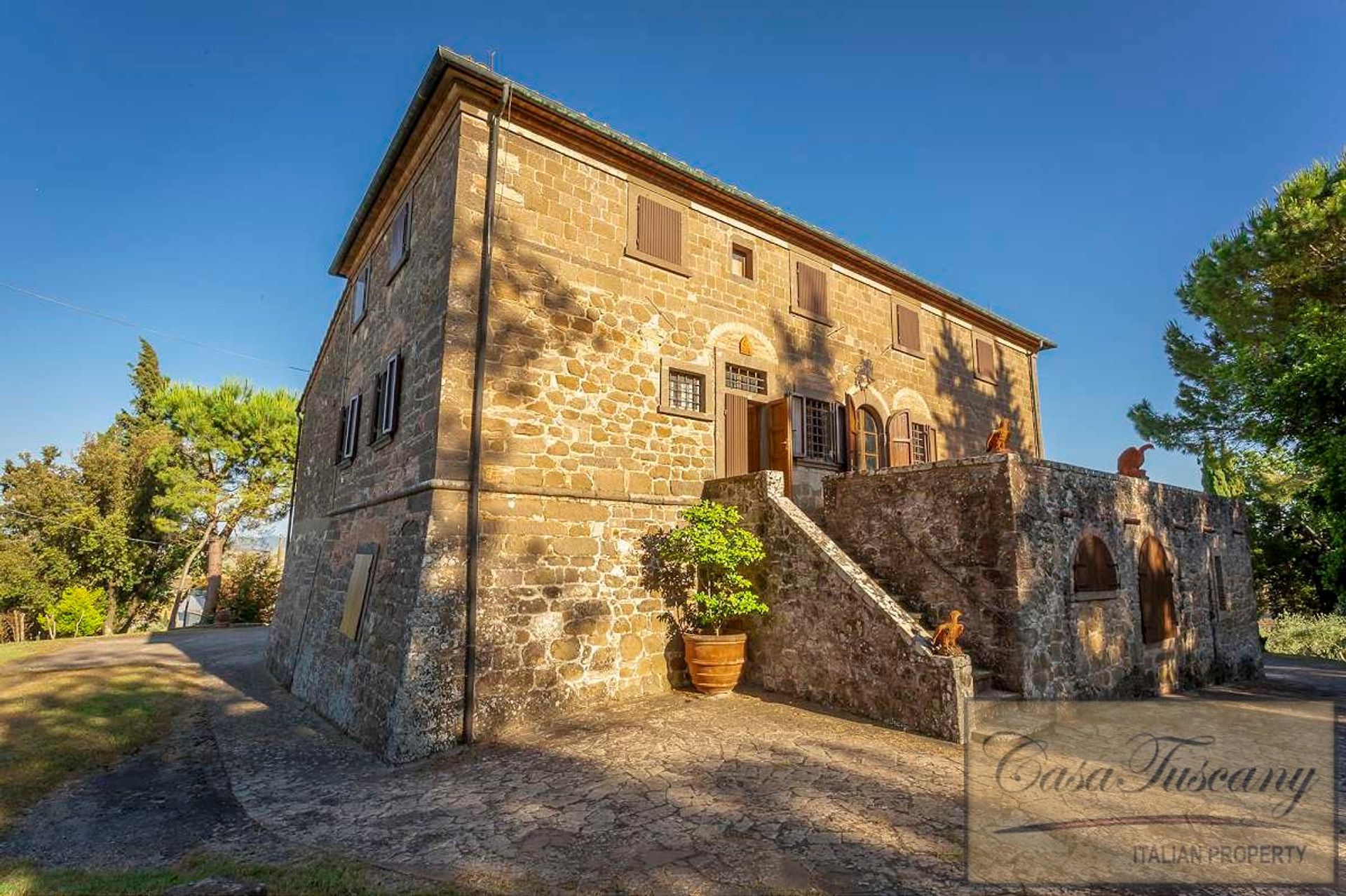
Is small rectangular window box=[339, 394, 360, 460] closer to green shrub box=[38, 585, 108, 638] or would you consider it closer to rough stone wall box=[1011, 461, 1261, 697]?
rough stone wall box=[1011, 461, 1261, 697]

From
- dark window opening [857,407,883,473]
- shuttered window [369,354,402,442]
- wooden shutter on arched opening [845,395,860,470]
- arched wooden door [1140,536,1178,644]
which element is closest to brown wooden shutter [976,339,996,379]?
dark window opening [857,407,883,473]

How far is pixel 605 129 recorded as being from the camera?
9.21 m

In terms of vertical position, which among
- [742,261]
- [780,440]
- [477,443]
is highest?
[742,261]

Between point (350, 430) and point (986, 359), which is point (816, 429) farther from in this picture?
point (350, 430)

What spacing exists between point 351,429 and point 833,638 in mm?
9491

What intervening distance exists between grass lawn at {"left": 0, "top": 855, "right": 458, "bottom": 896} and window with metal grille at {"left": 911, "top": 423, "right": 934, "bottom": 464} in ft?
40.9

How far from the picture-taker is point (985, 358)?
16.1m

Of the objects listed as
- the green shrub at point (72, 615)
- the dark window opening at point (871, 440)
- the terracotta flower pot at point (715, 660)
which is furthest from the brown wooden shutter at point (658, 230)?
the green shrub at point (72, 615)

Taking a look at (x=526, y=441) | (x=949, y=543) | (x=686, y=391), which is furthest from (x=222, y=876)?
(x=686, y=391)

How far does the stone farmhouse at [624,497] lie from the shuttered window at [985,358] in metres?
5.86

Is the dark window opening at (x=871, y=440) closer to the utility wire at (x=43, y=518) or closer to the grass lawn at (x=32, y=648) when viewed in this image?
the grass lawn at (x=32, y=648)

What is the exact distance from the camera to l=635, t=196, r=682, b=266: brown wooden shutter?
9.79m

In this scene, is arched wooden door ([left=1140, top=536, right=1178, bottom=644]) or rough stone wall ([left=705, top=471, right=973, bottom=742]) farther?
arched wooden door ([left=1140, top=536, right=1178, bottom=644])

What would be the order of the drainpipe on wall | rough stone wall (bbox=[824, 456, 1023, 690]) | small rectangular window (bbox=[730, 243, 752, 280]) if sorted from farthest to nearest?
small rectangular window (bbox=[730, 243, 752, 280]) < rough stone wall (bbox=[824, 456, 1023, 690]) < the drainpipe on wall
